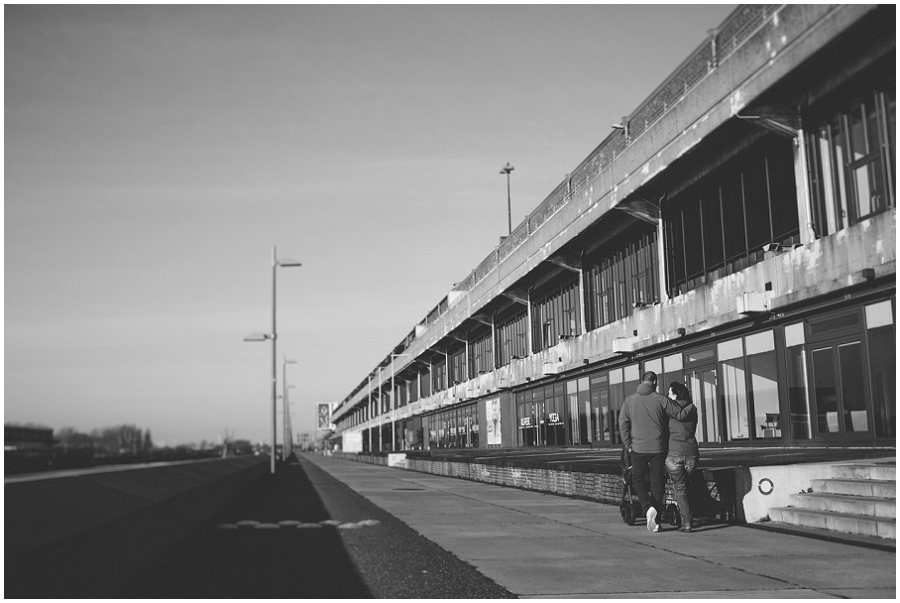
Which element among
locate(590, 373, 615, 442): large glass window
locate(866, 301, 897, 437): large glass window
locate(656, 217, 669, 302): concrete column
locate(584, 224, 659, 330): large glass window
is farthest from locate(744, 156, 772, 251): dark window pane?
locate(590, 373, 615, 442): large glass window

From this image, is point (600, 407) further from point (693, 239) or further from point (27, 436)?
point (27, 436)

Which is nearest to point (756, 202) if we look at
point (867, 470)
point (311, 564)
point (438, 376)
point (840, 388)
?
point (840, 388)

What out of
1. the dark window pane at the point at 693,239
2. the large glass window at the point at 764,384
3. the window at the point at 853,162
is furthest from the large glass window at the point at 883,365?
the dark window pane at the point at 693,239

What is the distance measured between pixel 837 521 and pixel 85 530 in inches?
320

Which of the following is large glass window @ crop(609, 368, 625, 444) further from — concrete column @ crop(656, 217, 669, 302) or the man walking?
the man walking

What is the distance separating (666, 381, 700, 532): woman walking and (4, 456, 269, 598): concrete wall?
6186 mm

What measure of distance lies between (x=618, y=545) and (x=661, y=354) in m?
16.7

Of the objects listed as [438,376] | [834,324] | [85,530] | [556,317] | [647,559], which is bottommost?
[647,559]

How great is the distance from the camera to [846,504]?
10414mm

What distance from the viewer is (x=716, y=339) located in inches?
910

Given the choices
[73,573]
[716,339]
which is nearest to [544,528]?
[73,573]

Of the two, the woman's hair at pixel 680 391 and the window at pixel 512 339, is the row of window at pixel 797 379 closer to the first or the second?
the woman's hair at pixel 680 391

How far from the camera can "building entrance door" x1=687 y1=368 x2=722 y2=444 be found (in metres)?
23.3

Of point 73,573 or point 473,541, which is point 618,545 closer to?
point 473,541
